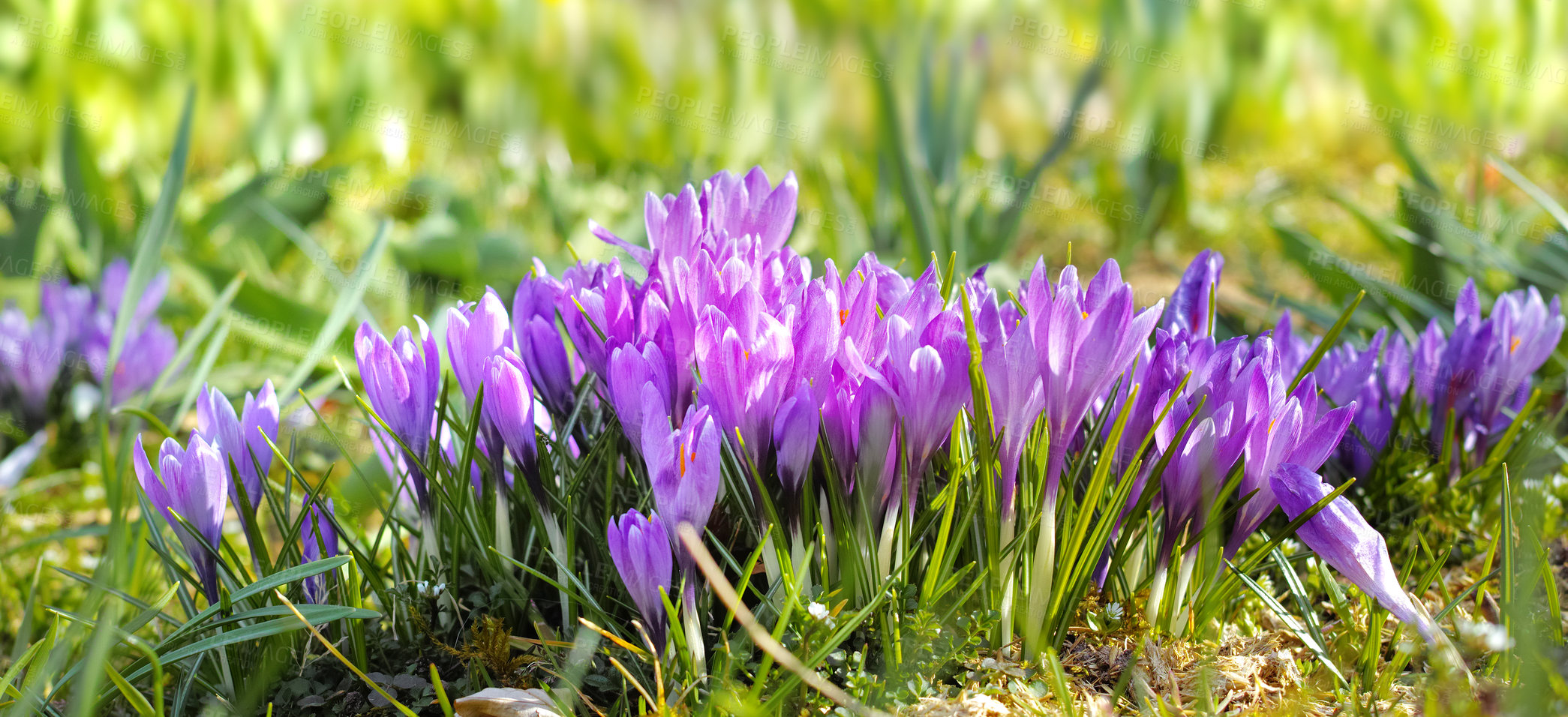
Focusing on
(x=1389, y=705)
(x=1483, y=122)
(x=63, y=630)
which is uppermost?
(x=1483, y=122)

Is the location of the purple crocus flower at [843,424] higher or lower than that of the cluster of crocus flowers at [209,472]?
higher

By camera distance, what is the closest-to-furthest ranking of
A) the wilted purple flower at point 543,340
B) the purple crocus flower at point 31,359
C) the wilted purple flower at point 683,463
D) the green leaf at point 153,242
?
the wilted purple flower at point 683,463 → the wilted purple flower at point 543,340 → the green leaf at point 153,242 → the purple crocus flower at point 31,359

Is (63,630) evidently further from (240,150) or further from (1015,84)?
(1015,84)

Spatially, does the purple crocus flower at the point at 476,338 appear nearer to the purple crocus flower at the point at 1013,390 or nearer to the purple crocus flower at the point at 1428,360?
the purple crocus flower at the point at 1013,390

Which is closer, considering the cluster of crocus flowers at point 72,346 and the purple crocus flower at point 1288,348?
the purple crocus flower at point 1288,348

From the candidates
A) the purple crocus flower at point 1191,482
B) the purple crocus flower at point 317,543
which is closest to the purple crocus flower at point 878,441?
the purple crocus flower at point 1191,482

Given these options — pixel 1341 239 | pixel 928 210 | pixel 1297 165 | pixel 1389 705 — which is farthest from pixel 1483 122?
pixel 1389 705

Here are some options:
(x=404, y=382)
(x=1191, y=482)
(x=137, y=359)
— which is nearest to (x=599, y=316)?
(x=404, y=382)

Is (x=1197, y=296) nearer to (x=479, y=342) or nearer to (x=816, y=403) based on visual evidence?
(x=816, y=403)
